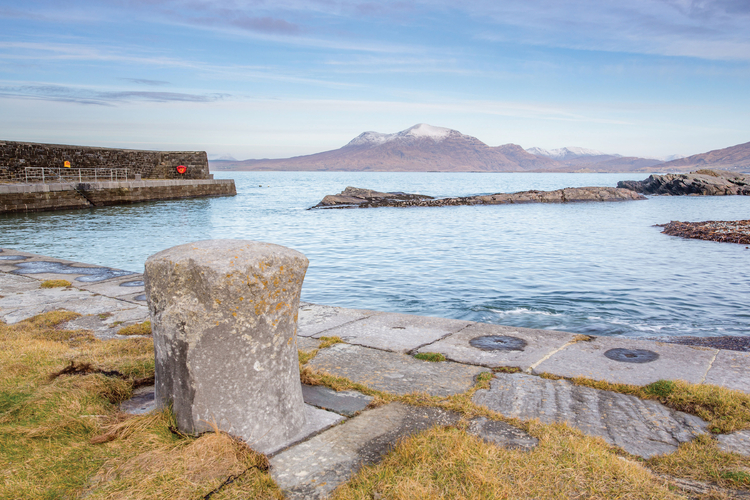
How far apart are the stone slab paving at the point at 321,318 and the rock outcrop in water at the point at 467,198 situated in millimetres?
36183

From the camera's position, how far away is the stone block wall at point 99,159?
36.4 m

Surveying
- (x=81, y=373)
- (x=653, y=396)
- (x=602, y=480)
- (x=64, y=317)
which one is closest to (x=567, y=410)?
(x=653, y=396)

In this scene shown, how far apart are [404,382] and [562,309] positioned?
7.30 m

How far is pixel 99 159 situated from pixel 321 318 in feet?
152

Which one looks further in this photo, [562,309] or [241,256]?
[562,309]

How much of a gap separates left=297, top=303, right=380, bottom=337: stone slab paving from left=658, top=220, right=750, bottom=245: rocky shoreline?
1986 cm

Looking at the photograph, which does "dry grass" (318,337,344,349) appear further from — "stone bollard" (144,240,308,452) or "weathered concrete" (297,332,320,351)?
"stone bollard" (144,240,308,452)

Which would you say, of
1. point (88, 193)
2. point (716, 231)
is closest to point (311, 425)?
point (716, 231)

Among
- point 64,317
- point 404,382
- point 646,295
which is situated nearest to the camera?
point 404,382

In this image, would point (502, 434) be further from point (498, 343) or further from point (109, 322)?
point (109, 322)

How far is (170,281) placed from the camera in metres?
2.95

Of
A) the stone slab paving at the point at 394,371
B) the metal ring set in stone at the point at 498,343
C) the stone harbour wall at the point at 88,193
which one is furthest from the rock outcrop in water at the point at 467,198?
the stone slab paving at the point at 394,371

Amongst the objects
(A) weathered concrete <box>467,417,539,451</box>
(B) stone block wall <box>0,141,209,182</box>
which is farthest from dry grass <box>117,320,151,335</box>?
(B) stone block wall <box>0,141,209,182</box>

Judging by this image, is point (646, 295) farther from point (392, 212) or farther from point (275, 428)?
point (392, 212)
